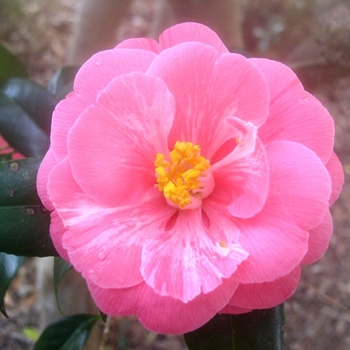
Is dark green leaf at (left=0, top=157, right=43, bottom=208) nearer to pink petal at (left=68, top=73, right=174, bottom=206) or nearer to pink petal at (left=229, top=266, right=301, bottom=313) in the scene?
pink petal at (left=68, top=73, right=174, bottom=206)

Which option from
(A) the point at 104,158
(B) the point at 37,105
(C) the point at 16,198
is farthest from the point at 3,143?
(A) the point at 104,158

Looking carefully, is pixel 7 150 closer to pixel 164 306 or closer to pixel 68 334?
pixel 68 334

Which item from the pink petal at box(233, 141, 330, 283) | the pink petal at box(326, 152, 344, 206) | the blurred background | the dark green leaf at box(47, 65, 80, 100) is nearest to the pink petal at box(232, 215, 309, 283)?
the pink petal at box(233, 141, 330, 283)

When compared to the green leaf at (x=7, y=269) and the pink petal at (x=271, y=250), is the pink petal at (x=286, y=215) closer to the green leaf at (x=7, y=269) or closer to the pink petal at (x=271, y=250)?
the pink petal at (x=271, y=250)

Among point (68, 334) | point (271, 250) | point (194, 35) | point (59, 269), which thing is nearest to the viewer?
point (271, 250)

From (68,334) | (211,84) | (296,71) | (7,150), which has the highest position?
(211,84)

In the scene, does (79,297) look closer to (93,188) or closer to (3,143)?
(3,143)

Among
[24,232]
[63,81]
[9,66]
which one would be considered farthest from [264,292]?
[9,66]
